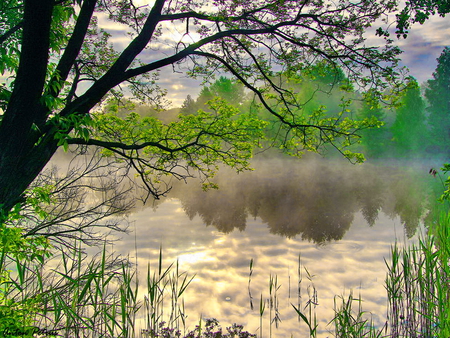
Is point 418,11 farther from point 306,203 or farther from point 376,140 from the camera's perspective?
point 376,140

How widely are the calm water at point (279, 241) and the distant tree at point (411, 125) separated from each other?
62.7 ft

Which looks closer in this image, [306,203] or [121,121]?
[121,121]

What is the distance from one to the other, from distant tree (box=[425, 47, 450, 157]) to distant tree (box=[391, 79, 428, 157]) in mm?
1620

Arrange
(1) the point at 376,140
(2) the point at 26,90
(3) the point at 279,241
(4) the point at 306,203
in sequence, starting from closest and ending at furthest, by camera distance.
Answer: (2) the point at 26,90 < (3) the point at 279,241 < (4) the point at 306,203 < (1) the point at 376,140

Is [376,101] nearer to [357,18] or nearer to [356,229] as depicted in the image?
[357,18]

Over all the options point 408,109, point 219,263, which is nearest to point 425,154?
point 408,109

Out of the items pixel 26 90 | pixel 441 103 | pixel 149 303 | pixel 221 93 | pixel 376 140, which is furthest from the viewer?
pixel 221 93

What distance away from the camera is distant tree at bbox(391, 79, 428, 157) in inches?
1585

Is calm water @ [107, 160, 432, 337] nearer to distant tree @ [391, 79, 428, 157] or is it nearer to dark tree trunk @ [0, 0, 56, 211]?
dark tree trunk @ [0, 0, 56, 211]

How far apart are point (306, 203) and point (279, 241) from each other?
7922 millimetres

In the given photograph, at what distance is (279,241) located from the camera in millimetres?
12227

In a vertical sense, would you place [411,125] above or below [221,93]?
below

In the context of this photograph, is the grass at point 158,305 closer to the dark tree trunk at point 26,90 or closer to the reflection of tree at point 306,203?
the dark tree trunk at point 26,90

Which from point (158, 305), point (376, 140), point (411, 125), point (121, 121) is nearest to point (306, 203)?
point (121, 121)
